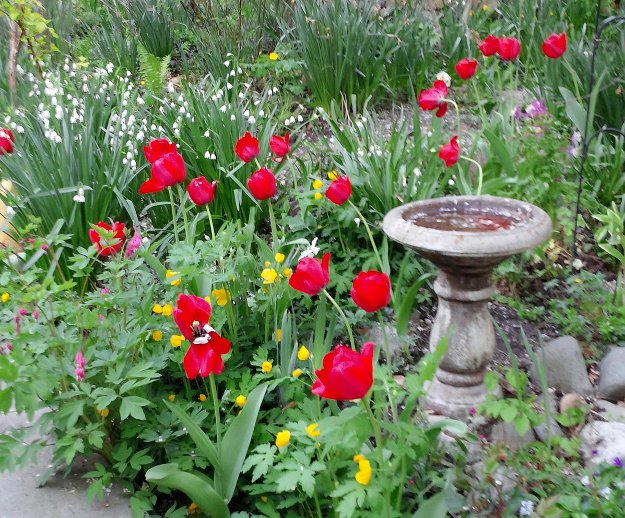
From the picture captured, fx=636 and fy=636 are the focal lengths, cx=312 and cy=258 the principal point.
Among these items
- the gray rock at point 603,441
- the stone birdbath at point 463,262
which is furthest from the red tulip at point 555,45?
the gray rock at point 603,441

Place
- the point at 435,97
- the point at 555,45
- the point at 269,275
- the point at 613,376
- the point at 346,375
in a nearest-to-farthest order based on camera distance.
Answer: the point at 346,375, the point at 269,275, the point at 613,376, the point at 435,97, the point at 555,45

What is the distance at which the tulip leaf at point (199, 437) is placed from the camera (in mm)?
1758

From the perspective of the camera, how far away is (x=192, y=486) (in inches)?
66.4

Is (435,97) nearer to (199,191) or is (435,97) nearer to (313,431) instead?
(199,191)

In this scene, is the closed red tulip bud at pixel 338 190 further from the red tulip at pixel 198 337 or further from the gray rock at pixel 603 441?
the gray rock at pixel 603 441

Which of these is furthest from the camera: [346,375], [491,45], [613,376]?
[491,45]

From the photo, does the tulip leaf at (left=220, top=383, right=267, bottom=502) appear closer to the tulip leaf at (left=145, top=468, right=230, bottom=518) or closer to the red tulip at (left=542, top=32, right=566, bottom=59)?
the tulip leaf at (left=145, top=468, right=230, bottom=518)

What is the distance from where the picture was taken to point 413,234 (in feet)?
6.70

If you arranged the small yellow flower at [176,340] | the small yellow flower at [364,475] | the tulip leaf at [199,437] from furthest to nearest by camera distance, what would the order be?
the small yellow flower at [176,340], the tulip leaf at [199,437], the small yellow flower at [364,475]

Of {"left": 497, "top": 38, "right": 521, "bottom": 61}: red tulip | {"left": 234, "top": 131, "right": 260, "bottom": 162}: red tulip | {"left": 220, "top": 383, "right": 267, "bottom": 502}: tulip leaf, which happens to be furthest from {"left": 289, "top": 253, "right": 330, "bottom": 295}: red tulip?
{"left": 497, "top": 38, "right": 521, "bottom": 61}: red tulip

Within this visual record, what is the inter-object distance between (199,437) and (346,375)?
0.66m

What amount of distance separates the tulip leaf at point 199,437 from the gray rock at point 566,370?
4.34 ft

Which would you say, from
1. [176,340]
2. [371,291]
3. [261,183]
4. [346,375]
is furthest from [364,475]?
[261,183]

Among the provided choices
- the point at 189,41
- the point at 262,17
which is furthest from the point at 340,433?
the point at 189,41
